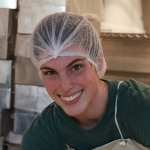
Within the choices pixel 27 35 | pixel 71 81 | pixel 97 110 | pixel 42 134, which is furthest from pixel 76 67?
pixel 27 35

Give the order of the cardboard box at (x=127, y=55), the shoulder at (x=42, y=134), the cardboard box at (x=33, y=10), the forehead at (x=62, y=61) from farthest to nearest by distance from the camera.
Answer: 1. the cardboard box at (x=127, y=55)
2. the cardboard box at (x=33, y=10)
3. the shoulder at (x=42, y=134)
4. the forehead at (x=62, y=61)

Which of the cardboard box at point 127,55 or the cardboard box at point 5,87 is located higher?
the cardboard box at point 127,55

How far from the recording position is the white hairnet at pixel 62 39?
0.70 m

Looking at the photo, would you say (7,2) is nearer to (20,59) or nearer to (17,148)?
(20,59)

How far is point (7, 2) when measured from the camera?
4.02 feet

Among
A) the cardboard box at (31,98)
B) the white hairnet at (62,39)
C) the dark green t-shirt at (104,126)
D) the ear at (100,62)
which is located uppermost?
the white hairnet at (62,39)

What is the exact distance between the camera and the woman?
0.70m

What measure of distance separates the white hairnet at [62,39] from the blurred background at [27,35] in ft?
1.47

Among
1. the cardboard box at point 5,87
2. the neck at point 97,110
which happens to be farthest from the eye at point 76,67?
the cardboard box at point 5,87

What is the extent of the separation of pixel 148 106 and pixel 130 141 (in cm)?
15

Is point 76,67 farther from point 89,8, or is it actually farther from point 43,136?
point 89,8

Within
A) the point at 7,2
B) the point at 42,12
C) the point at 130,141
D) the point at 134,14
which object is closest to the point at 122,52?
the point at 134,14

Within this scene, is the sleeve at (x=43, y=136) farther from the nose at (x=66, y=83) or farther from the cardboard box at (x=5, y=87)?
the cardboard box at (x=5, y=87)

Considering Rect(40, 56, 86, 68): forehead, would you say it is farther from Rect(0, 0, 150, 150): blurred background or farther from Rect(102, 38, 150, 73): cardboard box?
Rect(102, 38, 150, 73): cardboard box
